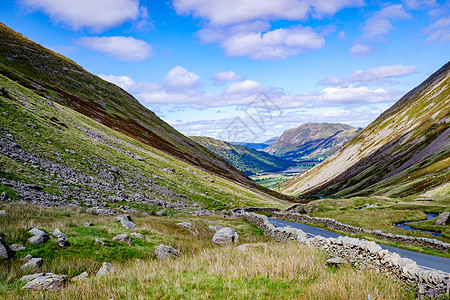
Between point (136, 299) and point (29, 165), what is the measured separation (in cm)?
2749

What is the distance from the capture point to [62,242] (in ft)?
41.9

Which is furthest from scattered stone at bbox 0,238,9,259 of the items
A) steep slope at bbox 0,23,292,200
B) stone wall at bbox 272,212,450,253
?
steep slope at bbox 0,23,292,200

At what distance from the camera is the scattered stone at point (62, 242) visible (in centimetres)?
1268

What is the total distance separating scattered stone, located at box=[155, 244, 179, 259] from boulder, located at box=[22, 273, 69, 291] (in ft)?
19.3

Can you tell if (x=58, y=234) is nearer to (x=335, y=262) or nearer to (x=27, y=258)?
(x=27, y=258)

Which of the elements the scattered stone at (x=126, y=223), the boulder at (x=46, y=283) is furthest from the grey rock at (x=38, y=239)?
the scattered stone at (x=126, y=223)

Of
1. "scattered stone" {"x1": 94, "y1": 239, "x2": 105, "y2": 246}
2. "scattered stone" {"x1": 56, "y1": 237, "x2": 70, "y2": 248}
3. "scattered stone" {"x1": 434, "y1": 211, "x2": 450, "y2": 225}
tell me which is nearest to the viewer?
"scattered stone" {"x1": 56, "y1": 237, "x2": 70, "y2": 248}

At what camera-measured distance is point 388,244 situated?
29656 mm

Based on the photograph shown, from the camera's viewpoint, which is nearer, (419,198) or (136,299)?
(136,299)

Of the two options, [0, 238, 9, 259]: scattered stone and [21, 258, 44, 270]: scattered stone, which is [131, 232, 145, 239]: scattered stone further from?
[0, 238, 9, 259]: scattered stone

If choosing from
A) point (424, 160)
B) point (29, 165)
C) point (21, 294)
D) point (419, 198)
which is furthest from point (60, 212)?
point (424, 160)

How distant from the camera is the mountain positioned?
3413 inches

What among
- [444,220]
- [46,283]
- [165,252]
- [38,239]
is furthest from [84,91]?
[444,220]

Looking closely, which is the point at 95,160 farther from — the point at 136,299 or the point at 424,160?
the point at 424,160
